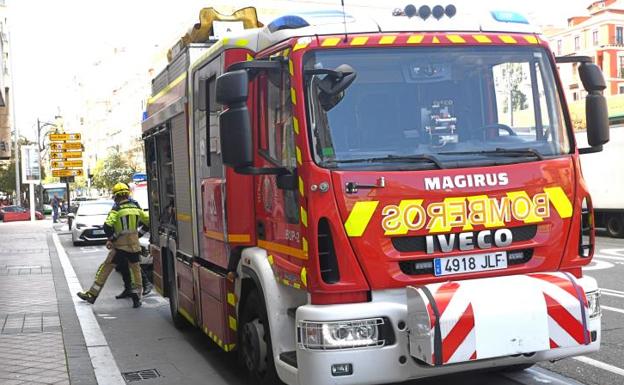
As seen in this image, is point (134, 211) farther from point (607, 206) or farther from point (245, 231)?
point (607, 206)

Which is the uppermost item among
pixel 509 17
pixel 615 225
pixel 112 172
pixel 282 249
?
pixel 112 172

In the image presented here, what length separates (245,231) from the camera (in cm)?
544

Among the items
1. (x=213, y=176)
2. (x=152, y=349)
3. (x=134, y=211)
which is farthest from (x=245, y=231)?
(x=134, y=211)

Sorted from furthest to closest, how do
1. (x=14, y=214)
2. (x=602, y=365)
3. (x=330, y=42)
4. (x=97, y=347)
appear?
1. (x=14, y=214)
2. (x=97, y=347)
3. (x=602, y=365)
4. (x=330, y=42)

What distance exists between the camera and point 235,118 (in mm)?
4398

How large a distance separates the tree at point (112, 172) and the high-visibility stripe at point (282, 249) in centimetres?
7377

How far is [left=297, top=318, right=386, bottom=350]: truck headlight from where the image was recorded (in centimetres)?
425

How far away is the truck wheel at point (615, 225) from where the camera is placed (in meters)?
19.0

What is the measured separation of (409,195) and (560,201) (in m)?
1.03

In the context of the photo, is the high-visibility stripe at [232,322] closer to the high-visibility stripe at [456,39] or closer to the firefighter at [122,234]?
the high-visibility stripe at [456,39]

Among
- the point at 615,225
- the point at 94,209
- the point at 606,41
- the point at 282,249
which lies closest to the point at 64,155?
the point at 94,209

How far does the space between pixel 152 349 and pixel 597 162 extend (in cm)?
1497

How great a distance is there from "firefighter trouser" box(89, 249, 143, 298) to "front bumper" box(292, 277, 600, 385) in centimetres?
648

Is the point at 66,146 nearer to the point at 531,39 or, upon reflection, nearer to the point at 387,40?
the point at 387,40
